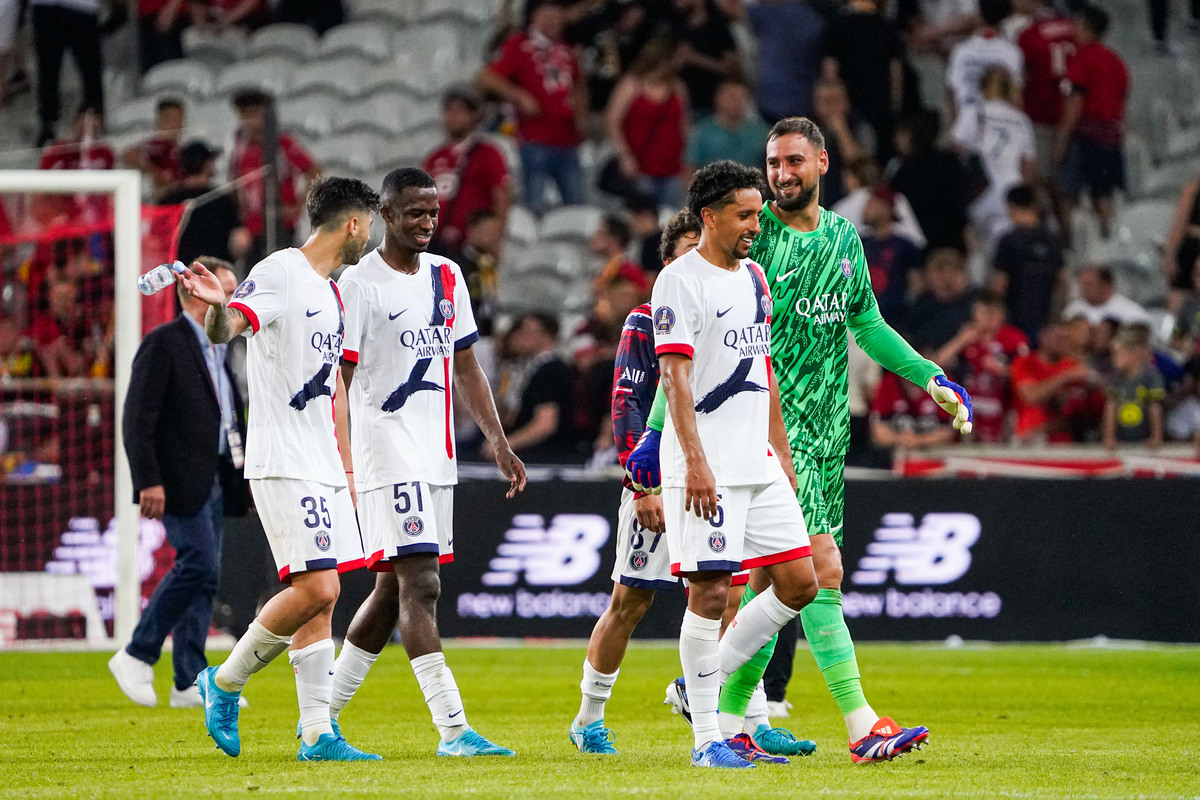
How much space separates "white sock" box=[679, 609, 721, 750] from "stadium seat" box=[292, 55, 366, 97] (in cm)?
1514

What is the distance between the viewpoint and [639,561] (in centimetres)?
675

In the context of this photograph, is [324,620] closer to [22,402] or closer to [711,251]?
[711,251]

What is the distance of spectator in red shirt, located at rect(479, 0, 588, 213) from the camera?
59.1ft

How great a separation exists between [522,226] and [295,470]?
12.4 meters

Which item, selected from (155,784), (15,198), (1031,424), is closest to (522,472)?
(155,784)

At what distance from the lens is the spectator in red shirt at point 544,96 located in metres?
18.0

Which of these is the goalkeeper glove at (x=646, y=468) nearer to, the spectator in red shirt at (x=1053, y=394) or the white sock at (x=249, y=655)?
the white sock at (x=249, y=655)

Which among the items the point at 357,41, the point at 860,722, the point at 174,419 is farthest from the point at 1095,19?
the point at 860,722

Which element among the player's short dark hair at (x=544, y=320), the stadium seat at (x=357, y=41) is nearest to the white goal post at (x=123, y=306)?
the player's short dark hair at (x=544, y=320)

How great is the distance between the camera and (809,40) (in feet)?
57.6

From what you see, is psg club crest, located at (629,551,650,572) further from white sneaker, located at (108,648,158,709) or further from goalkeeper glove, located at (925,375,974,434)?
white sneaker, located at (108,648,158,709)

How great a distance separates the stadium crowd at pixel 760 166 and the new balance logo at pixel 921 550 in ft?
3.45

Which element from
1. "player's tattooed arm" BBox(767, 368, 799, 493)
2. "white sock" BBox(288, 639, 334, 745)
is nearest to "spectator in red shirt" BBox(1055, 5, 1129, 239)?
"player's tattooed arm" BBox(767, 368, 799, 493)

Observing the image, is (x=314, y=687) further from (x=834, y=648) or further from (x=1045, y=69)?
(x=1045, y=69)
